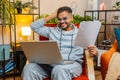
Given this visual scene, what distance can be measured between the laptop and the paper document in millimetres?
290

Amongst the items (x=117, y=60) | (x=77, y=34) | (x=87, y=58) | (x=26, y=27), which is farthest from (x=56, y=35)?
(x=26, y=27)

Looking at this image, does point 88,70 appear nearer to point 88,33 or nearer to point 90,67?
point 90,67

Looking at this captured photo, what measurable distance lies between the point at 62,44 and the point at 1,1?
908mm

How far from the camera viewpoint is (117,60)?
229 centimetres

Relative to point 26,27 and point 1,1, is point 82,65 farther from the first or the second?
point 26,27

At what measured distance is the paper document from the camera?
2102mm

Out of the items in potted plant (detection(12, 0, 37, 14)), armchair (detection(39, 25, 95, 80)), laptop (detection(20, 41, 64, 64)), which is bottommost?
armchair (detection(39, 25, 95, 80))

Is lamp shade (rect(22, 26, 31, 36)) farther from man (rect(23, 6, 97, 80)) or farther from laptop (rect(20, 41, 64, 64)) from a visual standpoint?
laptop (rect(20, 41, 64, 64))

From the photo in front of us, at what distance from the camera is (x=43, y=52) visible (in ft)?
6.69

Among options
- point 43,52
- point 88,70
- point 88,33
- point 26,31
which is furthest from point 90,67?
point 26,31

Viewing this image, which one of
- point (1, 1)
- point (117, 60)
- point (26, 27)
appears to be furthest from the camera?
point (26, 27)

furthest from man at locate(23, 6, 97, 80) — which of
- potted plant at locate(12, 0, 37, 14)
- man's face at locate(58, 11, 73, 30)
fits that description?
potted plant at locate(12, 0, 37, 14)

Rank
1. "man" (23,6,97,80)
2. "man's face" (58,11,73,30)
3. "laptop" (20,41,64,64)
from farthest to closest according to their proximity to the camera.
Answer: "man's face" (58,11,73,30), "man" (23,6,97,80), "laptop" (20,41,64,64)

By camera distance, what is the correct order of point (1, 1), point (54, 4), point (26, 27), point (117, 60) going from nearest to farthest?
point (117, 60) < point (1, 1) < point (26, 27) < point (54, 4)
